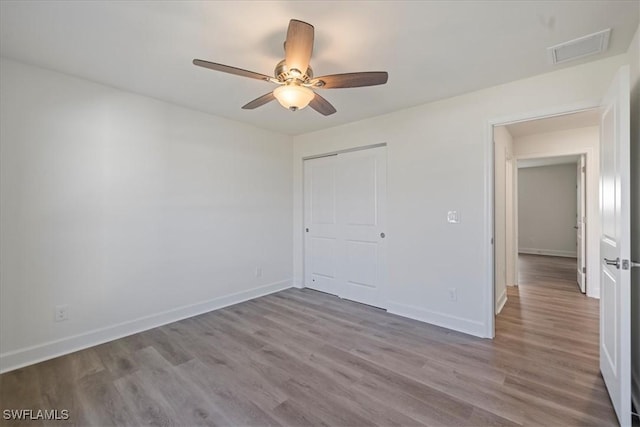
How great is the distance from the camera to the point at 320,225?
4289mm

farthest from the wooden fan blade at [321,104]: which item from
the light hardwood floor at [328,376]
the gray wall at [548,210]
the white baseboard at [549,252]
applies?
the white baseboard at [549,252]

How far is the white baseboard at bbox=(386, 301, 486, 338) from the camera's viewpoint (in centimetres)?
277

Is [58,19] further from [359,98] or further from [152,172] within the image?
[359,98]

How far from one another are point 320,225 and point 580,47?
3.25 metres

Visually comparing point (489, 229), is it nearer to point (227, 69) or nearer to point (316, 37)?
point (316, 37)

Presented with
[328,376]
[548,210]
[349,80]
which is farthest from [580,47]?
[548,210]

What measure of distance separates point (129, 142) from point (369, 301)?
330 cm

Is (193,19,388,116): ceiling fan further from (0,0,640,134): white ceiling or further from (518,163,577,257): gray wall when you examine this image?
(518,163,577,257): gray wall

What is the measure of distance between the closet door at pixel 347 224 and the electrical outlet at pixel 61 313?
2835 mm

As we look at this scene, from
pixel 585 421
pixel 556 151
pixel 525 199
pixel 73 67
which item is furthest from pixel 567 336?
pixel 525 199

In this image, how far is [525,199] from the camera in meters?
7.62

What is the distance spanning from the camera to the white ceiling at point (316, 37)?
5.38 feet

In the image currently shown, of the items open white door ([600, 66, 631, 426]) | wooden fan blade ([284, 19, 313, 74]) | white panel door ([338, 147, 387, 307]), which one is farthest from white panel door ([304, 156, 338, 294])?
open white door ([600, 66, 631, 426])

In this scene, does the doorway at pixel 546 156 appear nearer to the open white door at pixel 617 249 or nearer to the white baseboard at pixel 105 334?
the open white door at pixel 617 249
